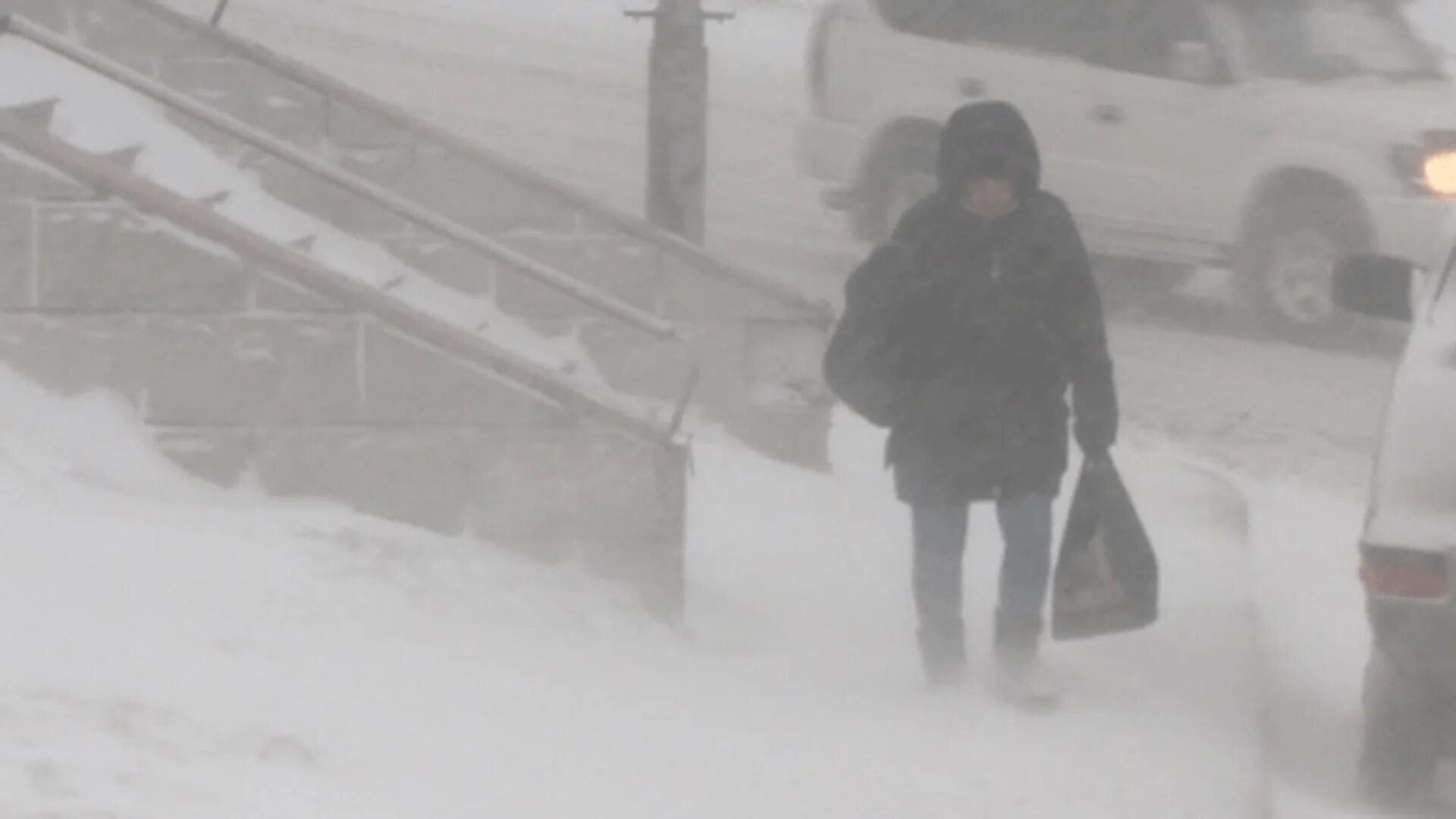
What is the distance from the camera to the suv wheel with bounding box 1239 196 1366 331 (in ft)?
48.3

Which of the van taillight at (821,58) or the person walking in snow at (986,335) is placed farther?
the van taillight at (821,58)

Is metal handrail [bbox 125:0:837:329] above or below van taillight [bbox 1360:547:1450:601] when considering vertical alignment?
below

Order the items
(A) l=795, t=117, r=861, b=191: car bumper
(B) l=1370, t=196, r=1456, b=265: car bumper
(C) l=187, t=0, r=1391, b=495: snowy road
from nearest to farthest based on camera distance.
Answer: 1. (C) l=187, t=0, r=1391, b=495: snowy road
2. (B) l=1370, t=196, r=1456, b=265: car bumper
3. (A) l=795, t=117, r=861, b=191: car bumper

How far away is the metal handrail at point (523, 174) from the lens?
34.0 ft

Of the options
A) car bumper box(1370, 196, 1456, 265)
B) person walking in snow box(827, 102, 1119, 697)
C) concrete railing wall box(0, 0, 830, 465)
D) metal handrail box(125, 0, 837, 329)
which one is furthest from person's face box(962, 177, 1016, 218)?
car bumper box(1370, 196, 1456, 265)

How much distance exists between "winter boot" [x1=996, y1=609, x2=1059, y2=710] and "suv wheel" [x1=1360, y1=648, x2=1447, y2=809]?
901mm

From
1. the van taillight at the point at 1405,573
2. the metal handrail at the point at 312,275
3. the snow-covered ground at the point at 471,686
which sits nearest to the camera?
the snow-covered ground at the point at 471,686

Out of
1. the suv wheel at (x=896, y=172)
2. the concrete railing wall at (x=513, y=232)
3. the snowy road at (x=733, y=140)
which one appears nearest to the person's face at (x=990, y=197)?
the concrete railing wall at (x=513, y=232)

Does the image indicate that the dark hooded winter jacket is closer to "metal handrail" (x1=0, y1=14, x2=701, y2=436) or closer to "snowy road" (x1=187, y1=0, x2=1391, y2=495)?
"metal handrail" (x1=0, y1=14, x2=701, y2=436)

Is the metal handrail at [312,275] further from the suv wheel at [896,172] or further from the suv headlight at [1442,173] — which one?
the suv wheel at [896,172]

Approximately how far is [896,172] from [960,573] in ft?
Result: 28.4

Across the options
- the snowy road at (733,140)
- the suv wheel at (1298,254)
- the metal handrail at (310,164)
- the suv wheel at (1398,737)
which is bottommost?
the snowy road at (733,140)

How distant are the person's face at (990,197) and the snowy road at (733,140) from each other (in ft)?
15.5

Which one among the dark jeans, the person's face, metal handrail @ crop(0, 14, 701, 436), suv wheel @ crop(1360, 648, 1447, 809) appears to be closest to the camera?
suv wheel @ crop(1360, 648, 1447, 809)
